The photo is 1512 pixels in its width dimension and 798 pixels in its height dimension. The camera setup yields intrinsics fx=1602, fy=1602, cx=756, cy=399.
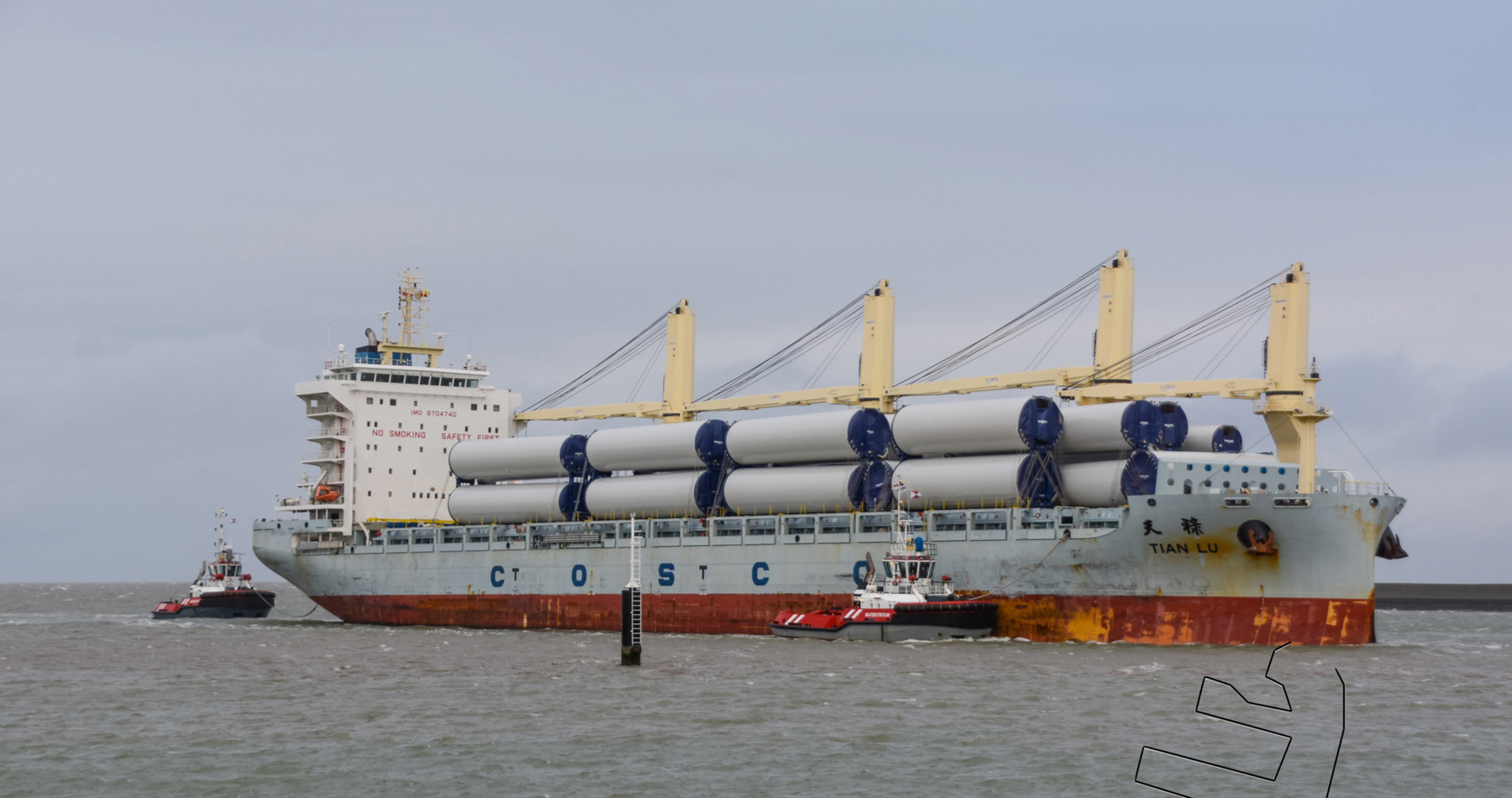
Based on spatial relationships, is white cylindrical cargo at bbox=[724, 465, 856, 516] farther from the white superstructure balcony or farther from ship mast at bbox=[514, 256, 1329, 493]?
the white superstructure balcony

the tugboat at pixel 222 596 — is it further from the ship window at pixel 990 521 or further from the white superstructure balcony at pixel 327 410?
the ship window at pixel 990 521

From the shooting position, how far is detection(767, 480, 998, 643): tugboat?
39875 millimetres

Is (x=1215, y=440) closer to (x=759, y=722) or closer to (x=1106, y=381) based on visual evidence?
(x=1106, y=381)

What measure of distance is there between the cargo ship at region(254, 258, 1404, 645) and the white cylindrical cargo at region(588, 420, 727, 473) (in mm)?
88

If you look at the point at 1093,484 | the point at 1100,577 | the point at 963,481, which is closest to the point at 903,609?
the point at 963,481

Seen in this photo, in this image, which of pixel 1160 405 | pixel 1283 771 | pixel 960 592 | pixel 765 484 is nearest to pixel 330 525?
pixel 765 484

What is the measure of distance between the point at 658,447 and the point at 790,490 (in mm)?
6429

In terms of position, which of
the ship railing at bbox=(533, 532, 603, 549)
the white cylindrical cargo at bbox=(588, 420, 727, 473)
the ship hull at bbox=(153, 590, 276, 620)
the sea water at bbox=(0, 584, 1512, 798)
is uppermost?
the white cylindrical cargo at bbox=(588, 420, 727, 473)

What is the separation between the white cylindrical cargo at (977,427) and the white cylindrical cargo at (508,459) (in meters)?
13.8

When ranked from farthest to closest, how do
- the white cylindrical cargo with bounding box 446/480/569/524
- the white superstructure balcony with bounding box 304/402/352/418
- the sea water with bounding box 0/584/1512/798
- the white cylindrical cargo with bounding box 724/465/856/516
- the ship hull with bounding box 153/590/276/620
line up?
the ship hull with bounding box 153/590/276/620 < the white superstructure balcony with bounding box 304/402/352/418 < the white cylindrical cargo with bounding box 446/480/569/524 < the white cylindrical cargo with bounding box 724/465/856/516 < the sea water with bounding box 0/584/1512/798

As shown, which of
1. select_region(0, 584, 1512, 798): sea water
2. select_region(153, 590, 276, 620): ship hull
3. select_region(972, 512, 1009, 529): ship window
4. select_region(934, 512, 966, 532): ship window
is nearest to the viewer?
select_region(0, 584, 1512, 798): sea water

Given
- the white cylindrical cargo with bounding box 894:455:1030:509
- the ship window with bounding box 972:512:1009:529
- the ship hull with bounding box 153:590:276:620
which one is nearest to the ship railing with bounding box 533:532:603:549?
the white cylindrical cargo with bounding box 894:455:1030:509

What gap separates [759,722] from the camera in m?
26.9

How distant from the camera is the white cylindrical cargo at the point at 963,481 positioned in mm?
41844
